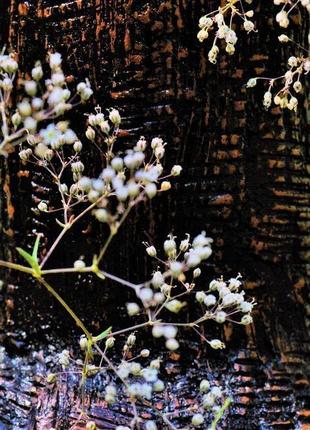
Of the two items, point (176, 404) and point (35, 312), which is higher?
point (35, 312)

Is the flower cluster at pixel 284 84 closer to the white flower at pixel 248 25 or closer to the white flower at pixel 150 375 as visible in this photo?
the white flower at pixel 248 25

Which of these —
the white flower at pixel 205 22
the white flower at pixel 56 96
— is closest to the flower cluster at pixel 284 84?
the white flower at pixel 205 22

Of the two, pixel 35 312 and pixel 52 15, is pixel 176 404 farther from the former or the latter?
pixel 52 15

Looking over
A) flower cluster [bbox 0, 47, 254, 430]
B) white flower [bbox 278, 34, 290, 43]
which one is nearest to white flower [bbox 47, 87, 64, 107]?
flower cluster [bbox 0, 47, 254, 430]

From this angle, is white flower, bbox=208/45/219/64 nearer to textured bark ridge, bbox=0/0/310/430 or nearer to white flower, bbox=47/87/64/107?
textured bark ridge, bbox=0/0/310/430

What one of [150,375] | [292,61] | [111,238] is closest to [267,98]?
[292,61]

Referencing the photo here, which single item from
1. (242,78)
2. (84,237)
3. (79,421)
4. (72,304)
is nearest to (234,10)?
(242,78)
